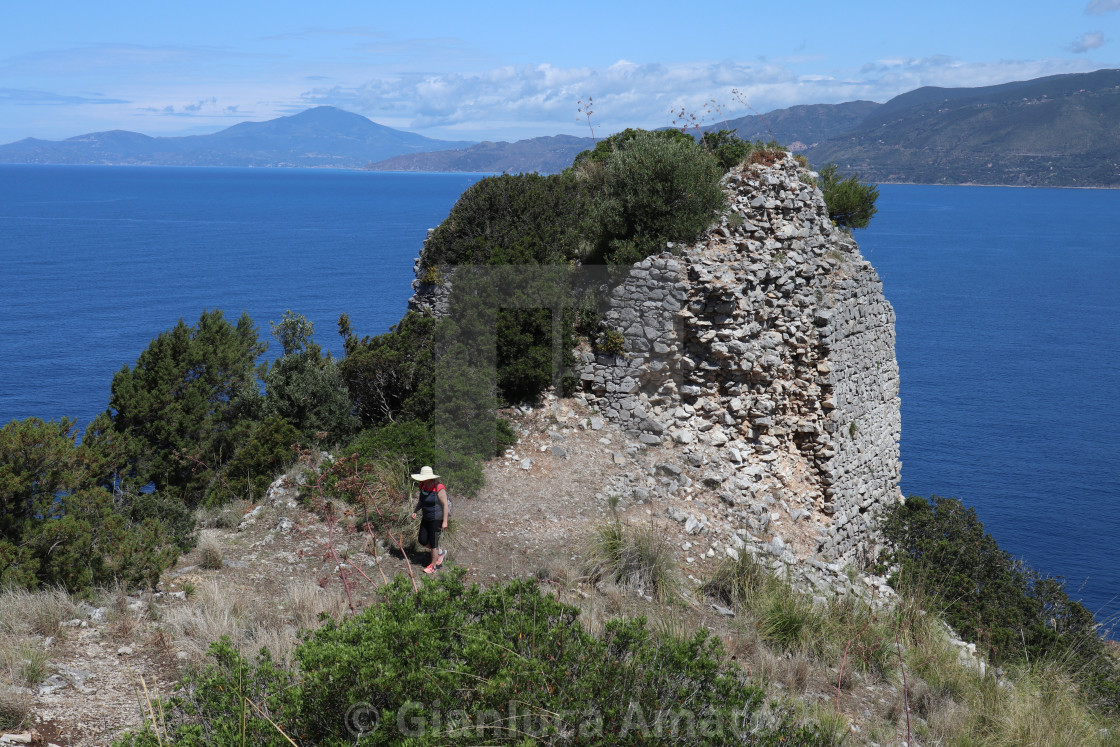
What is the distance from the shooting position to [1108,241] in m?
96.2

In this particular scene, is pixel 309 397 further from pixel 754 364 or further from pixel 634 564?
pixel 754 364

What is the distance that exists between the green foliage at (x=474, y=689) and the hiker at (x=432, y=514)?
3.58m

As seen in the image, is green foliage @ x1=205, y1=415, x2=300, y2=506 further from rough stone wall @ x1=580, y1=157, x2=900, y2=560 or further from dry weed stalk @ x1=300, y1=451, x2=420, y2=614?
rough stone wall @ x1=580, y1=157, x2=900, y2=560

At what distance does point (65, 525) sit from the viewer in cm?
927

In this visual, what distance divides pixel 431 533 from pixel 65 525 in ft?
15.0

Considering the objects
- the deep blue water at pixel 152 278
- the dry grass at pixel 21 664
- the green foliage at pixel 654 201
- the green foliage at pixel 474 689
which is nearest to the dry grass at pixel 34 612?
the dry grass at pixel 21 664

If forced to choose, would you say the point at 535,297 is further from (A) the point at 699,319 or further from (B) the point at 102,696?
(B) the point at 102,696

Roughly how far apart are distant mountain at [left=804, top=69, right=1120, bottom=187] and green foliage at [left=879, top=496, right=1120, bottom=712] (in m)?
144

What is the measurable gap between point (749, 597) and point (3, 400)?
112 feet

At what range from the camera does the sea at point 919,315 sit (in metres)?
31.1

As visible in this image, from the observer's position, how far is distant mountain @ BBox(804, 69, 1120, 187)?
518 ft

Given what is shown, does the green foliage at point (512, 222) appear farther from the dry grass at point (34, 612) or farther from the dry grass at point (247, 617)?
the dry grass at point (34, 612)

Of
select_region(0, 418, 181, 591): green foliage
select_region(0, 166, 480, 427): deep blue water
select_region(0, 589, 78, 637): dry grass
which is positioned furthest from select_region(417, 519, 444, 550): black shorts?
select_region(0, 166, 480, 427): deep blue water

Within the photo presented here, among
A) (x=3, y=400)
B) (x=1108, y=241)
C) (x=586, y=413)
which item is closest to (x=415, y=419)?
(x=586, y=413)
